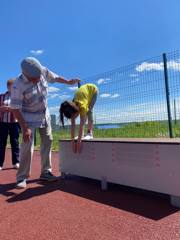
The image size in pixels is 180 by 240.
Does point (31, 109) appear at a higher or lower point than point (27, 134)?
higher

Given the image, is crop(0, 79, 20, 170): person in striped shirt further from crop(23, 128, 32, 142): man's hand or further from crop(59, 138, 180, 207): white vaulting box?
crop(59, 138, 180, 207): white vaulting box

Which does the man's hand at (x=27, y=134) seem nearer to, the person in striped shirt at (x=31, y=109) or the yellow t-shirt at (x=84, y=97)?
the person in striped shirt at (x=31, y=109)

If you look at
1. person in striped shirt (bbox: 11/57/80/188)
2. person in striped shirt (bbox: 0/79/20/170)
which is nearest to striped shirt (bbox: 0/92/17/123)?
person in striped shirt (bbox: 0/79/20/170)

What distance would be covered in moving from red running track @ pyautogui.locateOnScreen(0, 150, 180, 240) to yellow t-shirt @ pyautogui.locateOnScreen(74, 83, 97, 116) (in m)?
1.00

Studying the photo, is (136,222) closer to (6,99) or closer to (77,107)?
(77,107)

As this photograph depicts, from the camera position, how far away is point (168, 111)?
235 inches

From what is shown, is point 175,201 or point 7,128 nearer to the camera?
point 175,201

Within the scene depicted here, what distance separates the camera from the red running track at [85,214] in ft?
7.75

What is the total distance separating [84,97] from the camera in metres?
4.23

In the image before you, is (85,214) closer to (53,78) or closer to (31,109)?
(31,109)

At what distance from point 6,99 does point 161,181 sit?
3698 mm

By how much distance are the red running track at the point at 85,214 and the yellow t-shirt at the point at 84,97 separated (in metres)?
1.00

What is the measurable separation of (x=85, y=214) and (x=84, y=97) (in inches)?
72.1

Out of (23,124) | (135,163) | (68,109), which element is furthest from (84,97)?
(135,163)
